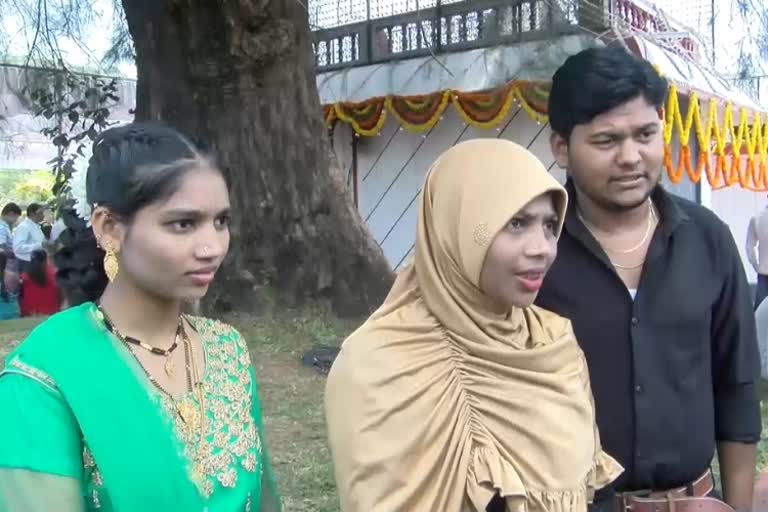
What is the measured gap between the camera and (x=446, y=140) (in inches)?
357

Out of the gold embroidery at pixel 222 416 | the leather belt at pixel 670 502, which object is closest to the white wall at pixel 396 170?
the leather belt at pixel 670 502

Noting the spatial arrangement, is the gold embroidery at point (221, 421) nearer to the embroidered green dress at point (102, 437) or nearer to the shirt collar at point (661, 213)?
the embroidered green dress at point (102, 437)

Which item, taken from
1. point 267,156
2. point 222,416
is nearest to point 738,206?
point 267,156

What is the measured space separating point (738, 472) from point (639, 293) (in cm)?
51

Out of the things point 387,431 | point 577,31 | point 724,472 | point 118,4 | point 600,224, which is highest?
point 118,4

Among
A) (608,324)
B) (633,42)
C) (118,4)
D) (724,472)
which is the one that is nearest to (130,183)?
(608,324)

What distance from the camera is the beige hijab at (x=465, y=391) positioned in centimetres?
159

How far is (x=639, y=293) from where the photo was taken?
1827mm

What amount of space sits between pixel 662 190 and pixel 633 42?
369 centimetres

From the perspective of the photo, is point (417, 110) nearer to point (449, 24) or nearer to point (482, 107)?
point (482, 107)

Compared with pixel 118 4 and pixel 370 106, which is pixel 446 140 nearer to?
pixel 370 106

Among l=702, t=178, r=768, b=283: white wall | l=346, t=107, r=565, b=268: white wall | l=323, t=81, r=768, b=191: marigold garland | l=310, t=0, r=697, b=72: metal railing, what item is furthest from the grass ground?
l=702, t=178, r=768, b=283: white wall

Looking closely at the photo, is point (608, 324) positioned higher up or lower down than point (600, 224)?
lower down

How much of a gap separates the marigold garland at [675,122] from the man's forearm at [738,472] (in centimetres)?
502
